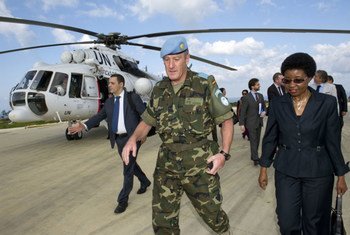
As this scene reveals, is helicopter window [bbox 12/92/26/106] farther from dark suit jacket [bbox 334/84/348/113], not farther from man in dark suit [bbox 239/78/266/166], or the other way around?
dark suit jacket [bbox 334/84/348/113]

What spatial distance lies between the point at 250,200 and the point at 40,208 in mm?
2966

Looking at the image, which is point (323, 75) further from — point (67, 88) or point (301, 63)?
point (67, 88)

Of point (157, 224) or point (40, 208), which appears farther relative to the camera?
point (40, 208)

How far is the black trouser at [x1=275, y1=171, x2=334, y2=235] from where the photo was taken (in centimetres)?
249

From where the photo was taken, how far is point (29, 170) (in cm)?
706

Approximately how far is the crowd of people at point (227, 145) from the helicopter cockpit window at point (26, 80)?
317 inches

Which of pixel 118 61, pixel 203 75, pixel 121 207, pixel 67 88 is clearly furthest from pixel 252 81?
pixel 118 61

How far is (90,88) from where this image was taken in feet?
35.3

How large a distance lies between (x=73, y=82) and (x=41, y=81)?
960 mm

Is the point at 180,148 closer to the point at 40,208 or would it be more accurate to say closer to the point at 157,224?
the point at 157,224

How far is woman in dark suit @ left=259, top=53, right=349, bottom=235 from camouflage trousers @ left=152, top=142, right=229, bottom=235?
523mm

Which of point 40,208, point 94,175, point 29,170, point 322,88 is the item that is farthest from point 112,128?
point 322,88

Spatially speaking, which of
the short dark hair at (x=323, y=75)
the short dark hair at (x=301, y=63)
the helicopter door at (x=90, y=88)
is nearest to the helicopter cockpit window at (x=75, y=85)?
the helicopter door at (x=90, y=88)

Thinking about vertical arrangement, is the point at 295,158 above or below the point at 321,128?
below
